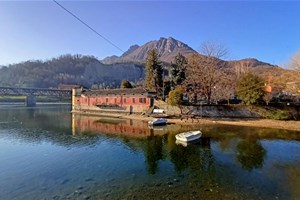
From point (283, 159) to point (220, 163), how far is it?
6.55 meters

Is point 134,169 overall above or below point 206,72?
below

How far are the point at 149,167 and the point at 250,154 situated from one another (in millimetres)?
11335

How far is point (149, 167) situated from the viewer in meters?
19.2

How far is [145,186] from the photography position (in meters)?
15.1

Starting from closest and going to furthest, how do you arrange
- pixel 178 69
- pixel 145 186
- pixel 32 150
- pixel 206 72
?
pixel 145 186
pixel 32 150
pixel 206 72
pixel 178 69

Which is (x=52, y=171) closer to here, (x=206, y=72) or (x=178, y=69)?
Answer: (x=206, y=72)

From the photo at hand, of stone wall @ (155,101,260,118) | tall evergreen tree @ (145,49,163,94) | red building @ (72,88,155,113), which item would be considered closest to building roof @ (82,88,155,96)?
red building @ (72,88,155,113)

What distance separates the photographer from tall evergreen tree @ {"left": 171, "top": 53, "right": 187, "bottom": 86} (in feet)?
187

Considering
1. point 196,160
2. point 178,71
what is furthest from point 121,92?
point 196,160

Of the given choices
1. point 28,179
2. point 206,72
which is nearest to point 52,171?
point 28,179

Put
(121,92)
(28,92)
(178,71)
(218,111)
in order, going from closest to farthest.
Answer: (218,111), (178,71), (121,92), (28,92)

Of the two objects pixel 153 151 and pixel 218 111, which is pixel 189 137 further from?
pixel 218 111

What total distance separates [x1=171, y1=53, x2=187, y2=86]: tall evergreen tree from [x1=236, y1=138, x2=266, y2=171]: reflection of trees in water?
30.0m

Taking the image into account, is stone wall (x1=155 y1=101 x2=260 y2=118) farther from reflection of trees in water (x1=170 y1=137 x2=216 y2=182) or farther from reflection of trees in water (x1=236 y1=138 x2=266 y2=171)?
reflection of trees in water (x1=170 y1=137 x2=216 y2=182)
